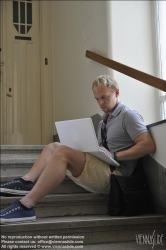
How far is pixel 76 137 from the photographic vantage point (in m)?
2.24

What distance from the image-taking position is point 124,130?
2.36 metres

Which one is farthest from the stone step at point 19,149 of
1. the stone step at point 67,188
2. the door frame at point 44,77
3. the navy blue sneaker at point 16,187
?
the door frame at point 44,77

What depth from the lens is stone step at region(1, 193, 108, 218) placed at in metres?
2.16

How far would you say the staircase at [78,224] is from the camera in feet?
5.98

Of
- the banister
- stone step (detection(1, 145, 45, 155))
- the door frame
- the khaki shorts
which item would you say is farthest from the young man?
the door frame

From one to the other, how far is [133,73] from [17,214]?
1.29 m

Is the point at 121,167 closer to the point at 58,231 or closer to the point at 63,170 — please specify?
the point at 63,170

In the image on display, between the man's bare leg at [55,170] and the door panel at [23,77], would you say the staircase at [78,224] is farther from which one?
the door panel at [23,77]

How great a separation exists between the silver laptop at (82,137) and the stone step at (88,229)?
1.20 feet

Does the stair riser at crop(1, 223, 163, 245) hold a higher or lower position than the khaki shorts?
lower

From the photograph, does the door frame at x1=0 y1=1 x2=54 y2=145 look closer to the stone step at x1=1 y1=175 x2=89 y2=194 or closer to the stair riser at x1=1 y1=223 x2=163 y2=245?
the stone step at x1=1 y1=175 x2=89 y2=194

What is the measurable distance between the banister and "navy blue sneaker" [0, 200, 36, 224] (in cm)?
109

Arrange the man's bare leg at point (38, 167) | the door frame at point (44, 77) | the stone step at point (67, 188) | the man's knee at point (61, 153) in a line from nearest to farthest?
the man's knee at point (61, 153) → the man's bare leg at point (38, 167) → the stone step at point (67, 188) → the door frame at point (44, 77)

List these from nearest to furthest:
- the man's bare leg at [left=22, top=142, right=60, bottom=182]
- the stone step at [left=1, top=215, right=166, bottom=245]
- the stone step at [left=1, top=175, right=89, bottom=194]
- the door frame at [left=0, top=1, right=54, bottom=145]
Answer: the stone step at [left=1, top=215, right=166, bottom=245] < the man's bare leg at [left=22, top=142, right=60, bottom=182] < the stone step at [left=1, top=175, right=89, bottom=194] < the door frame at [left=0, top=1, right=54, bottom=145]
